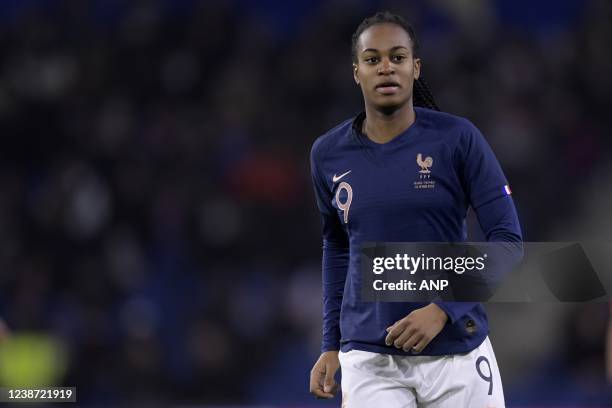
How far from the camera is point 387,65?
324cm

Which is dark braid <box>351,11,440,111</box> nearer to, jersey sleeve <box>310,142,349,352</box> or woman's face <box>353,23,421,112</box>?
woman's face <box>353,23,421,112</box>

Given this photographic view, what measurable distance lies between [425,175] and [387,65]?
332mm

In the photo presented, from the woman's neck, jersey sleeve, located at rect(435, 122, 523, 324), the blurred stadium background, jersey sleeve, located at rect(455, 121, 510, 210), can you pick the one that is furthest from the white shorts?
the blurred stadium background

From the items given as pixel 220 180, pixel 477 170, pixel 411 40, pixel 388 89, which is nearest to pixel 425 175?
pixel 477 170

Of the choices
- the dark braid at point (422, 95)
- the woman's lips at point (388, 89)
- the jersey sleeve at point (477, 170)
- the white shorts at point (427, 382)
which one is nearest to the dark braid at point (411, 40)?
the dark braid at point (422, 95)

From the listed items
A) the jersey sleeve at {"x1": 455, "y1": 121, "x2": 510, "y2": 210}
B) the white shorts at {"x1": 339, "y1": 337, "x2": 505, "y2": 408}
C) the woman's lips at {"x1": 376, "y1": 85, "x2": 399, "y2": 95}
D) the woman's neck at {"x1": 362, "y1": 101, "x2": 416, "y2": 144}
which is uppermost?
the woman's lips at {"x1": 376, "y1": 85, "x2": 399, "y2": 95}

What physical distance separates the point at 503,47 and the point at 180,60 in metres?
2.68

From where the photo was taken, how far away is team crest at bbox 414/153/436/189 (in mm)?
3217

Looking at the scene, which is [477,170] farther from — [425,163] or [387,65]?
[387,65]

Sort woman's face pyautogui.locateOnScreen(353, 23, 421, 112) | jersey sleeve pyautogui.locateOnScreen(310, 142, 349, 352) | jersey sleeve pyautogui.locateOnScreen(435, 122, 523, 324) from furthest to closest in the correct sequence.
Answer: jersey sleeve pyautogui.locateOnScreen(310, 142, 349, 352)
woman's face pyautogui.locateOnScreen(353, 23, 421, 112)
jersey sleeve pyautogui.locateOnScreen(435, 122, 523, 324)

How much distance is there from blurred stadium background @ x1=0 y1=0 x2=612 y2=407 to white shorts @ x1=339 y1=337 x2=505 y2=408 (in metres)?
3.86

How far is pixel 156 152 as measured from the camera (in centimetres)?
892

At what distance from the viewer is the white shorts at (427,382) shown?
3.16 m

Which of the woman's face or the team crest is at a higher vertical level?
the woman's face
